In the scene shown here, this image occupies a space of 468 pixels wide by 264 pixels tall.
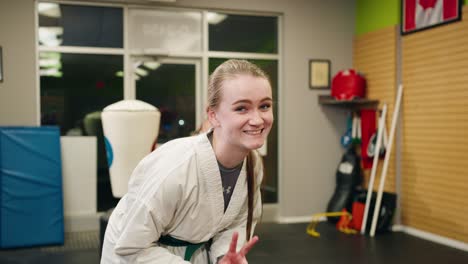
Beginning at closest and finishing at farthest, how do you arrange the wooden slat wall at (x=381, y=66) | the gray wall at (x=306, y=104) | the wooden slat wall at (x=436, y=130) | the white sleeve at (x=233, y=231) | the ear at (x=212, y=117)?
the ear at (x=212, y=117), the white sleeve at (x=233, y=231), the wooden slat wall at (x=436, y=130), the wooden slat wall at (x=381, y=66), the gray wall at (x=306, y=104)

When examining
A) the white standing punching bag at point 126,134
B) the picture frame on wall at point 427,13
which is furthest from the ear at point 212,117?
the picture frame on wall at point 427,13

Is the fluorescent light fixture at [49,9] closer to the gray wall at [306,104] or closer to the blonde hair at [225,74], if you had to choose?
the gray wall at [306,104]

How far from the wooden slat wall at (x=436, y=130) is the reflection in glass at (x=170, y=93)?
96.7 inches

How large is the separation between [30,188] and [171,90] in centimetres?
187

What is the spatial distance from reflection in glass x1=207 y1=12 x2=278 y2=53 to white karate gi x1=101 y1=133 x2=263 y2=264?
422 cm

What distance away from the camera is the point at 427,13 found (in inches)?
196

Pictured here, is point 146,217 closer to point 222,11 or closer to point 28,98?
point 28,98

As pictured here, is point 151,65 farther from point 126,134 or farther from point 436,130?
point 436,130

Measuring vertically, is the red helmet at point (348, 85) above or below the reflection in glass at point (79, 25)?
below

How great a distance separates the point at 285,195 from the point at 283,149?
57 cm

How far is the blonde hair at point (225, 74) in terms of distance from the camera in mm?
1567

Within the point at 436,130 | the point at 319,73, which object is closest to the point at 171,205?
the point at 436,130

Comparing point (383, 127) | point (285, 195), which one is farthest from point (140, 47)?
point (383, 127)

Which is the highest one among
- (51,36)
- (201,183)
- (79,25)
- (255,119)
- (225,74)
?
(79,25)
